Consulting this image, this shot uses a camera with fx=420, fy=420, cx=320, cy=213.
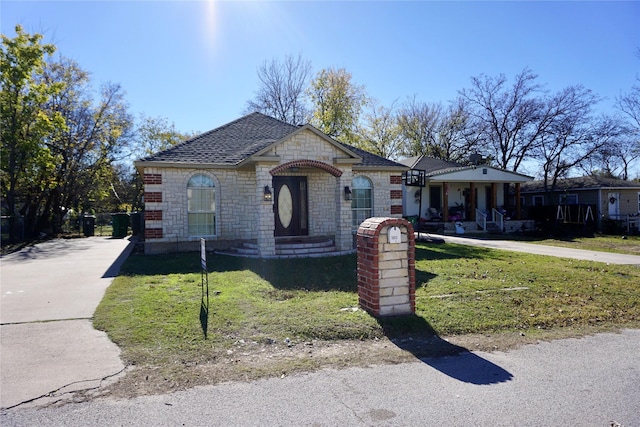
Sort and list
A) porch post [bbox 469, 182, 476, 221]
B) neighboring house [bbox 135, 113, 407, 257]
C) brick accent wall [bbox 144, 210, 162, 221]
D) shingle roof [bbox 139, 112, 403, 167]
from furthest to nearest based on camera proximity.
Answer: porch post [bbox 469, 182, 476, 221]
shingle roof [bbox 139, 112, 403, 167]
brick accent wall [bbox 144, 210, 162, 221]
neighboring house [bbox 135, 113, 407, 257]

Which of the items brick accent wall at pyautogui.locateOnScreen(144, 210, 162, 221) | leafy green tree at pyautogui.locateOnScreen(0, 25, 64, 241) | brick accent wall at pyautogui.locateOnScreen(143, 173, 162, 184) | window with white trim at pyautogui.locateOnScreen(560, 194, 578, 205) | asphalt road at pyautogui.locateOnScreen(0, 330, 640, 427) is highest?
leafy green tree at pyautogui.locateOnScreen(0, 25, 64, 241)

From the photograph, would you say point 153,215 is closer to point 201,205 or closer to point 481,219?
point 201,205

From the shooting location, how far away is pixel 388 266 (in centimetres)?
610

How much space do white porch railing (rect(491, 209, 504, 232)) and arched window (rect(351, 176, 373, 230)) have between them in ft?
40.8

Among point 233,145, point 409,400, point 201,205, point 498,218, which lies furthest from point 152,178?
point 498,218

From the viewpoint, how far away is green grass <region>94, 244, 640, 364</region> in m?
5.47

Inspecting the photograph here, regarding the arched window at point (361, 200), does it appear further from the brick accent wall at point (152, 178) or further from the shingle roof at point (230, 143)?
the brick accent wall at point (152, 178)

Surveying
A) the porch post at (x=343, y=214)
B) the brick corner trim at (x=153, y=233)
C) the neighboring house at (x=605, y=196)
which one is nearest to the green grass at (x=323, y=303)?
the porch post at (x=343, y=214)

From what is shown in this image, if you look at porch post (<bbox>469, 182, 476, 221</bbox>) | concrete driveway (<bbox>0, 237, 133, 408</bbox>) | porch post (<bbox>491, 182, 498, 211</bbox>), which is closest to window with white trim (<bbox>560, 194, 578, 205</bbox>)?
porch post (<bbox>491, 182, 498, 211</bbox>)

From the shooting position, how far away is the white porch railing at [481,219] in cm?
2470

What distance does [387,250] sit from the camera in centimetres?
609

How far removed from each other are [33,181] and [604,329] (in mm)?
27514

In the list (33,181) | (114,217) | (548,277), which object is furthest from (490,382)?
(33,181)

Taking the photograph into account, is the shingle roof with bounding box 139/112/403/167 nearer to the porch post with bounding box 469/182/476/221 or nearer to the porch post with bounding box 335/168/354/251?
the porch post with bounding box 335/168/354/251
